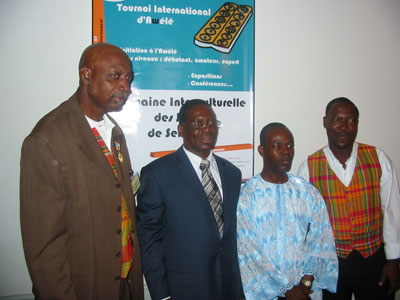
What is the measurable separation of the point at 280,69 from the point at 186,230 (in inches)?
67.9

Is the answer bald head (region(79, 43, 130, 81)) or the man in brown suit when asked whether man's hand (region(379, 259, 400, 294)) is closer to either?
the man in brown suit

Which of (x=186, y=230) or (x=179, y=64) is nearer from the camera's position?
(x=186, y=230)

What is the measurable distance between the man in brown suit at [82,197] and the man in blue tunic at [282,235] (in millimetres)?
711

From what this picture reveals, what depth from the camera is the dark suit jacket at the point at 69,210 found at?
42.9 inches

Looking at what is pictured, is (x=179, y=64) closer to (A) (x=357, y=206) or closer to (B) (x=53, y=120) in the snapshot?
(B) (x=53, y=120)

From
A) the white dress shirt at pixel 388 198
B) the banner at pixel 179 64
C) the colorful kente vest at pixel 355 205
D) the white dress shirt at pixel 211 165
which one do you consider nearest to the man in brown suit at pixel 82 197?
the white dress shirt at pixel 211 165

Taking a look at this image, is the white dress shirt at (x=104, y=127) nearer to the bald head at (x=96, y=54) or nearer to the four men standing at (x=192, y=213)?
the four men standing at (x=192, y=213)

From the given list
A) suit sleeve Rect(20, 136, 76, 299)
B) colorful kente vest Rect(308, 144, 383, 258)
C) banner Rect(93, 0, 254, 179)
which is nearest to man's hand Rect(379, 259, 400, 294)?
colorful kente vest Rect(308, 144, 383, 258)

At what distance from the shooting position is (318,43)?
235cm

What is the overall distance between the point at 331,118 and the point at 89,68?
167cm

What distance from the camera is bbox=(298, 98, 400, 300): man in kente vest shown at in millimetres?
1703

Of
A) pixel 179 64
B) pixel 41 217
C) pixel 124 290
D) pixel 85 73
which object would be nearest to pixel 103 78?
pixel 85 73

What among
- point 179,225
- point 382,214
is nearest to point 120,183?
point 179,225

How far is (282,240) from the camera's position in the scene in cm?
147
